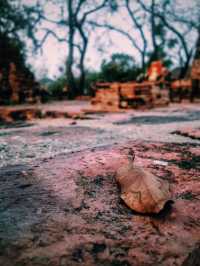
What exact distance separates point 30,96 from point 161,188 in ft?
32.9

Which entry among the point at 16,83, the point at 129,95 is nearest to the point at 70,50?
the point at 16,83

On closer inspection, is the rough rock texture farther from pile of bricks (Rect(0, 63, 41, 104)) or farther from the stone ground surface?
pile of bricks (Rect(0, 63, 41, 104))

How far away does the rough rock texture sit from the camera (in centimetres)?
66

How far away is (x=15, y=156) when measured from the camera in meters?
1.47

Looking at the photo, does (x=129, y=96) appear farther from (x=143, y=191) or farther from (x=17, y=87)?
(x=17, y=87)

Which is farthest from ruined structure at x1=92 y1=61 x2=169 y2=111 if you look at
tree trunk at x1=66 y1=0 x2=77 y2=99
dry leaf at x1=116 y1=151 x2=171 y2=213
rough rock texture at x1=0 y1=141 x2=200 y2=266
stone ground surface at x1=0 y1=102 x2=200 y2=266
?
tree trunk at x1=66 y1=0 x2=77 y2=99

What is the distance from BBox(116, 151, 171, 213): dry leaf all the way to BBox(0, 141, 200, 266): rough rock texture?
0.09 ft

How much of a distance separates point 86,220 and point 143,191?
8.2 inches

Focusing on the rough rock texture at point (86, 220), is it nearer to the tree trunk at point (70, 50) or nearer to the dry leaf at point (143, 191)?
the dry leaf at point (143, 191)

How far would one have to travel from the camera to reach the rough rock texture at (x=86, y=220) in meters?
0.66

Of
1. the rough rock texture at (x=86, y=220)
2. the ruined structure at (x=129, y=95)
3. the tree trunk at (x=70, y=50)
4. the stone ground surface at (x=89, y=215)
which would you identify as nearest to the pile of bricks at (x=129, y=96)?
the ruined structure at (x=129, y=95)

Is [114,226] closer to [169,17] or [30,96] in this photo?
[30,96]

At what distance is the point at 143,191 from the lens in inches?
34.8

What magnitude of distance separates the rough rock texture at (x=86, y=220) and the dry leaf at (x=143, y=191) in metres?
0.03
